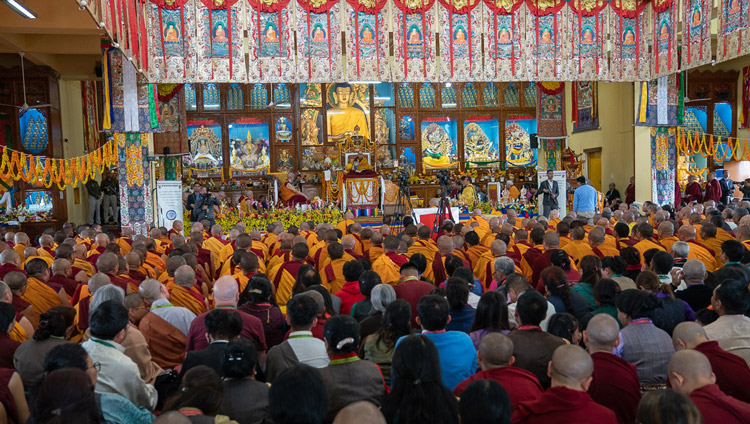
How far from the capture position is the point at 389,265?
6.88 m

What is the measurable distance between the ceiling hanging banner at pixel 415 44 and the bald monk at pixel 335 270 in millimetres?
8215

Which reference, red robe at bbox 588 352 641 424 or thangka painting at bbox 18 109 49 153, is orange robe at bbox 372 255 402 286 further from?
thangka painting at bbox 18 109 49 153

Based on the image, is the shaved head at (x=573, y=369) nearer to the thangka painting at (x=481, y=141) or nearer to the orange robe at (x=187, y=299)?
the orange robe at (x=187, y=299)

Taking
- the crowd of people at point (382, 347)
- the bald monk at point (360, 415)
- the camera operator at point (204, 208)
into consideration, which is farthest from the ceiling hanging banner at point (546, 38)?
the bald monk at point (360, 415)

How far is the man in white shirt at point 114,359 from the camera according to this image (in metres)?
3.60

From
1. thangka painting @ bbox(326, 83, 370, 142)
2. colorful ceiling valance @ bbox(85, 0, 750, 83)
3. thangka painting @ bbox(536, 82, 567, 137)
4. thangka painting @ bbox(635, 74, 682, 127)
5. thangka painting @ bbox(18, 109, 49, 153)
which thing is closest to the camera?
colorful ceiling valance @ bbox(85, 0, 750, 83)

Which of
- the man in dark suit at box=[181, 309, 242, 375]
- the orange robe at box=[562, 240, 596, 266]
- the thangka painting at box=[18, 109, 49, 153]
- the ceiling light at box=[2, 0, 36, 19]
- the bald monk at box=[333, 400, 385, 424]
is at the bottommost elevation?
the orange robe at box=[562, 240, 596, 266]

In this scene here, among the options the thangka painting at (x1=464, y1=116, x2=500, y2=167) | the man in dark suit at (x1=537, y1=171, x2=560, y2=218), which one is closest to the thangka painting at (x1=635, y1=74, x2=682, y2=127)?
the man in dark suit at (x1=537, y1=171, x2=560, y2=218)

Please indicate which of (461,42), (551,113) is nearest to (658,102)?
(551,113)

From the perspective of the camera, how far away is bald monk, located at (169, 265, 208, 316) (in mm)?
5629

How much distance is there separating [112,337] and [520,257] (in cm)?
486

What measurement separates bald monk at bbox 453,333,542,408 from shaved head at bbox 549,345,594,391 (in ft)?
0.94

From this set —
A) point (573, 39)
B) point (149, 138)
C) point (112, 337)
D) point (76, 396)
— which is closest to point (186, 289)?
point (112, 337)

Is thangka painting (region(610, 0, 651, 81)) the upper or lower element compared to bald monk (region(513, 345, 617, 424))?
upper
